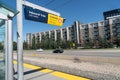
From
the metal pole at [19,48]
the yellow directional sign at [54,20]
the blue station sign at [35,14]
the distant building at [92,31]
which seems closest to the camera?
the metal pole at [19,48]

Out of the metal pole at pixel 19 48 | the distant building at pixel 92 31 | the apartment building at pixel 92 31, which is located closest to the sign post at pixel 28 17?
the metal pole at pixel 19 48

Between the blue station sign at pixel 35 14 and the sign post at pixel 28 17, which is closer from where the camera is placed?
the sign post at pixel 28 17

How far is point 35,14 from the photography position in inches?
396

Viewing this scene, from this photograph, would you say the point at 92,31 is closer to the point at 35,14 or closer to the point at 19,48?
the point at 35,14

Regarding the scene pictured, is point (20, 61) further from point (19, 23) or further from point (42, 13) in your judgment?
point (42, 13)

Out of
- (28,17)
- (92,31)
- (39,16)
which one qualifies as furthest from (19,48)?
(92,31)

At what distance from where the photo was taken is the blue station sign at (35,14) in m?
9.55

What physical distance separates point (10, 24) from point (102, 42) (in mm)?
81543

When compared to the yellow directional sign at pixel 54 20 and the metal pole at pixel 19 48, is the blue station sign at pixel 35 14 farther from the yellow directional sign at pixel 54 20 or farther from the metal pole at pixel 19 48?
the metal pole at pixel 19 48

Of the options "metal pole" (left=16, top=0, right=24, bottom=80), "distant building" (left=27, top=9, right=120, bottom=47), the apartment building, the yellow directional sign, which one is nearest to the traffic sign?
the yellow directional sign

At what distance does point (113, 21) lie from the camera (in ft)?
320

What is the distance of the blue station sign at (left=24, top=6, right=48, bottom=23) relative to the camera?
31.3ft

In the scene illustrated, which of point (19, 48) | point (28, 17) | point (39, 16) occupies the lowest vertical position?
point (19, 48)

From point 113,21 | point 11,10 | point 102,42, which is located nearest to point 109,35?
point 113,21
